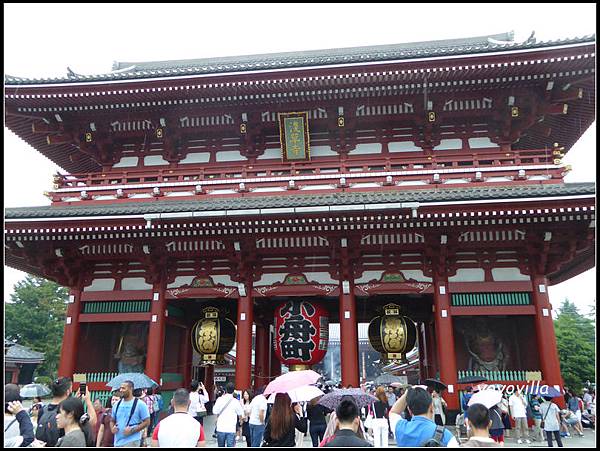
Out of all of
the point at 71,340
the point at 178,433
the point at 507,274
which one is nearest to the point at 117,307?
the point at 71,340

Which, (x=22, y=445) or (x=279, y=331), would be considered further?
(x=279, y=331)

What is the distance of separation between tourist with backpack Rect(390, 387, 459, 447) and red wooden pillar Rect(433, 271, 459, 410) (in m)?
8.16

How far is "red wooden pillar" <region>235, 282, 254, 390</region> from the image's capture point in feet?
39.4

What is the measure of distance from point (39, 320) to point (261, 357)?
29.8 meters

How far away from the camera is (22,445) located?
184 inches

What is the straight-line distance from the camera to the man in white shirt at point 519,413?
10180 mm

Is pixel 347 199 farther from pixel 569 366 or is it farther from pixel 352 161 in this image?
pixel 569 366

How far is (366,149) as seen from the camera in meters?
14.0

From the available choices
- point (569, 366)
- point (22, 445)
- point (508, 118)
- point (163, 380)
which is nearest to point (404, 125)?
point (508, 118)

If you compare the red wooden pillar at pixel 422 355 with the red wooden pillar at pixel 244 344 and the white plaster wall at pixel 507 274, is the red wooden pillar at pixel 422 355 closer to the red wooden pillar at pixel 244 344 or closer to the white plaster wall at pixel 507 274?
the white plaster wall at pixel 507 274

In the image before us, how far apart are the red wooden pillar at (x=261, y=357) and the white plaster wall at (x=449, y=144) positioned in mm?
9353

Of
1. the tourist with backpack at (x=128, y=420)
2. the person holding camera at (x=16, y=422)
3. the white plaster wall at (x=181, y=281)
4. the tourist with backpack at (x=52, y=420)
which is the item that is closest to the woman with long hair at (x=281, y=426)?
the tourist with backpack at (x=128, y=420)

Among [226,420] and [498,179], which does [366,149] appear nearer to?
[498,179]

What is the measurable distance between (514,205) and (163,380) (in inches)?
435
